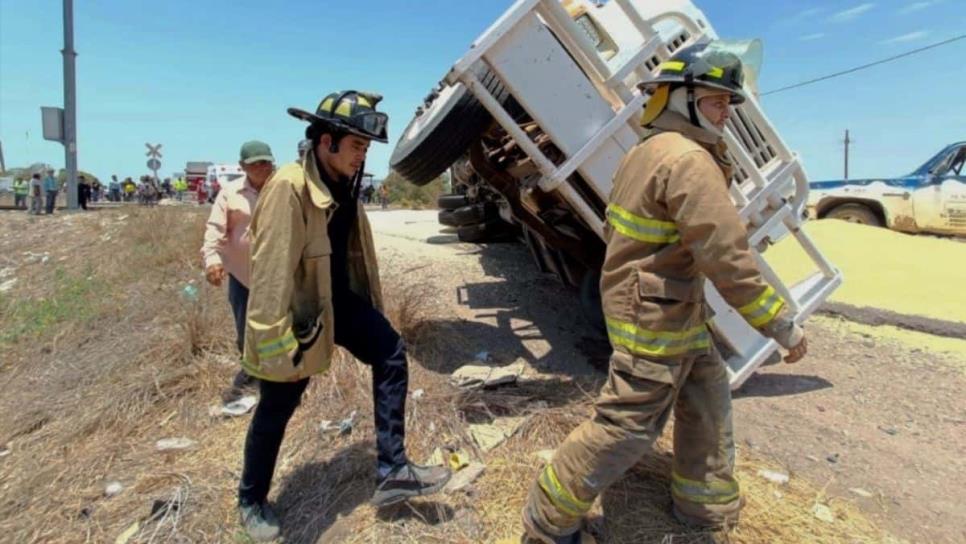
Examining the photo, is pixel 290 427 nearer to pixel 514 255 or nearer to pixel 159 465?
pixel 159 465

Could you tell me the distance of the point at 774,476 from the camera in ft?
9.39

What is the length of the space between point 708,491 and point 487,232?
4.19 metres

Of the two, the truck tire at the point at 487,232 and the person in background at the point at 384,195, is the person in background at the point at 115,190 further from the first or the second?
the truck tire at the point at 487,232

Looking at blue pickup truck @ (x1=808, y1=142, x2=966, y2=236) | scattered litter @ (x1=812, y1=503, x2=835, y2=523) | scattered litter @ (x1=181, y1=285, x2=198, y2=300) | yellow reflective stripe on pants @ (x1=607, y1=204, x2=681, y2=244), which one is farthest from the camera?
blue pickup truck @ (x1=808, y1=142, x2=966, y2=236)

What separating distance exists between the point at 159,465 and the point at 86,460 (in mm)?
402

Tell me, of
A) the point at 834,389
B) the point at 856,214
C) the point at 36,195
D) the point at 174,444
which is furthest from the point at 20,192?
the point at 834,389

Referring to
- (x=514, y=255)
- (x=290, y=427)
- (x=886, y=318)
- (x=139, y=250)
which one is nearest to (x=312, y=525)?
(x=290, y=427)

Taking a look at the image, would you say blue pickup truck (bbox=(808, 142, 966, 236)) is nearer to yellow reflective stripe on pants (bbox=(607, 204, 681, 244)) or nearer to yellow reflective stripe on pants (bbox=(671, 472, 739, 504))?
yellow reflective stripe on pants (bbox=(671, 472, 739, 504))

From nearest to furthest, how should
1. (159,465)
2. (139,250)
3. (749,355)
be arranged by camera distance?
(159,465), (749,355), (139,250)

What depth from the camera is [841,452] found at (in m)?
3.19

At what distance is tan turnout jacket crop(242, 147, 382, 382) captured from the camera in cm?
208

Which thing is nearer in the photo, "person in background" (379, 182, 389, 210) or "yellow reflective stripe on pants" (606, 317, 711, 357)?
"yellow reflective stripe on pants" (606, 317, 711, 357)

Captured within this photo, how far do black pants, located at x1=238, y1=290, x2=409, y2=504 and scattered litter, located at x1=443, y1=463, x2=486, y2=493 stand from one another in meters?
0.32

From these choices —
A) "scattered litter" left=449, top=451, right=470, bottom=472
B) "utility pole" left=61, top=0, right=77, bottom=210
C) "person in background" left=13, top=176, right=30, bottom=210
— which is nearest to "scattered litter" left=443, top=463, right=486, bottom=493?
"scattered litter" left=449, top=451, right=470, bottom=472
